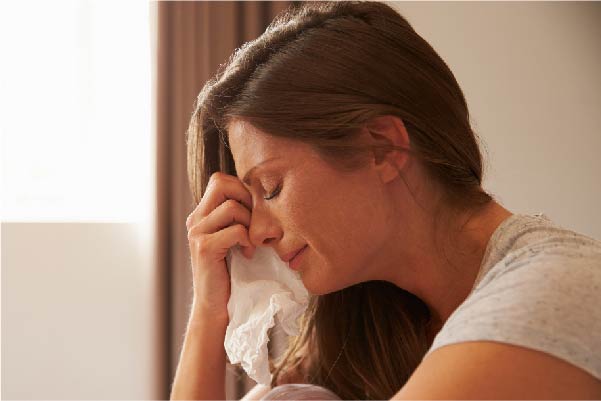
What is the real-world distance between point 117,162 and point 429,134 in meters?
1.76

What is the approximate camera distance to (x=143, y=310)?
261cm

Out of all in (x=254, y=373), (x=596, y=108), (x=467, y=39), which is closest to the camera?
(x=254, y=373)

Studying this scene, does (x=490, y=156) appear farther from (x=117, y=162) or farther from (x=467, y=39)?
(x=117, y=162)

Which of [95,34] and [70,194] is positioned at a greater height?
[95,34]

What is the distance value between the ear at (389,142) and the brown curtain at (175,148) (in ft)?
4.87

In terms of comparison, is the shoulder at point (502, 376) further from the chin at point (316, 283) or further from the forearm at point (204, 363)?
the forearm at point (204, 363)

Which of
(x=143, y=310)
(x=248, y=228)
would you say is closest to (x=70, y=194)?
(x=143, y=310)

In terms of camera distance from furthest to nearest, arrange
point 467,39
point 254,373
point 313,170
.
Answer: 1. point 467,39
2. point 254,373
3. point 313,170

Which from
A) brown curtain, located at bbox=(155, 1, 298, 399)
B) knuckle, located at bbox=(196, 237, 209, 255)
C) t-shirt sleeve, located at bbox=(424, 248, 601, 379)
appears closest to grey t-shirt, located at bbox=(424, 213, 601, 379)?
t-shirt sleeve, located at bbox=(424, 248, 601, 379)

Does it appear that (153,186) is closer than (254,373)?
No

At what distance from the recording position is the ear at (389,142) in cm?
111

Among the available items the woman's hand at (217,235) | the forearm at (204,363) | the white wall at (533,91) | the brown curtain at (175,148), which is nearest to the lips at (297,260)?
the woman's hand at (217,235)

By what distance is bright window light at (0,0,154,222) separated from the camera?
2.60 meters

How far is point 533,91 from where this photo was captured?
103 inches
